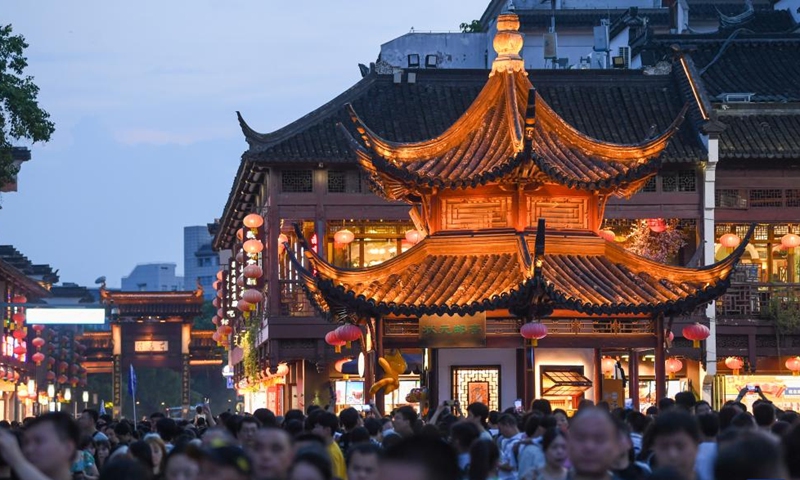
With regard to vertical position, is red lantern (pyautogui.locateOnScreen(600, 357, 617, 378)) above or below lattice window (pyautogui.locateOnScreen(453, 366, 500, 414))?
above

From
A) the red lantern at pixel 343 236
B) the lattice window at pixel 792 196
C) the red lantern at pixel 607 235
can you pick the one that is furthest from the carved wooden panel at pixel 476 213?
the lattice window at pixel 792 196

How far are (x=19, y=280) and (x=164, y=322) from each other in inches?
842

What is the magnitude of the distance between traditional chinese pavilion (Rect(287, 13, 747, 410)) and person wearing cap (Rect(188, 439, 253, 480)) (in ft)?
56.0

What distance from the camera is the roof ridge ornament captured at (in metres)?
28.0

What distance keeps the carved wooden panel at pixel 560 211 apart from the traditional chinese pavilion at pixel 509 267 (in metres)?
0.02

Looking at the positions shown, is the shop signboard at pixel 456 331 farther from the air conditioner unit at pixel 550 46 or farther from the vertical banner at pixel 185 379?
the vertical banner at pixel 185 379

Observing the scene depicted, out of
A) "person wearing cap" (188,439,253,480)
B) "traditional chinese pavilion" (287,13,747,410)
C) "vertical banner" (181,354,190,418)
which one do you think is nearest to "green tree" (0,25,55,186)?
"traditional chinese pavilion" (287,13,747,410)

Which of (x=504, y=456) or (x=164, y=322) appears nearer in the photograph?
(x=504, y=456)

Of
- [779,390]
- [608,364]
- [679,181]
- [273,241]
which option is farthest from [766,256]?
[273,241]

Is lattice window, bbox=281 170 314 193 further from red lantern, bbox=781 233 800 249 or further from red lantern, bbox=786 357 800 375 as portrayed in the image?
red lantern, bbox=786 357 800 375

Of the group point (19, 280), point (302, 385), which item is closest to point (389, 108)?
point (302, 385)

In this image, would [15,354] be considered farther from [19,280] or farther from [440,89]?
[440,89]

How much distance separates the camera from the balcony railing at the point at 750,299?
1780 inches

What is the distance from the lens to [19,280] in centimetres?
6625
